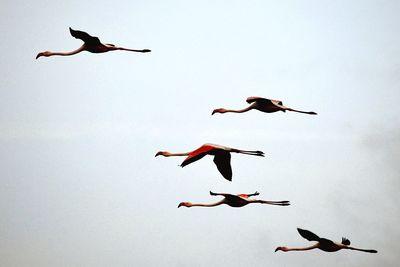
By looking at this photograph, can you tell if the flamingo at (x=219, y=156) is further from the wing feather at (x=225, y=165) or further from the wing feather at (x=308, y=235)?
the wing feather at (x=308, y=235)

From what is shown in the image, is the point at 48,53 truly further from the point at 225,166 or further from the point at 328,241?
the point at 328,241

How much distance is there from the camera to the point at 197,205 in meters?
22.7

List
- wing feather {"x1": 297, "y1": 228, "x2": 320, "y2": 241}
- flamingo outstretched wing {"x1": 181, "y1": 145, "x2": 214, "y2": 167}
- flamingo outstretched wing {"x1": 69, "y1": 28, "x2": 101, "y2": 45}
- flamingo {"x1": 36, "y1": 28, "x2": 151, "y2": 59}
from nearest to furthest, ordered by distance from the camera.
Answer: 1. flamingo outstretched wing {"x1": 181, "y1": 145, "x2": 214, "y2": 167}
2. flamingo outstretched wing {"x1": 69, "y1": 28, "x2": 101, "y2": 45}
3. flamingo {"x1": 36, "y1": 28, "x2": 151, "y2": 59}
4. wing feather {"x1": 297, "y1": 228, "x2": 320, "y2": 241}

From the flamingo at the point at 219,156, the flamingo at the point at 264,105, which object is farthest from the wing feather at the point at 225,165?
the flamingo at the point at 264,105

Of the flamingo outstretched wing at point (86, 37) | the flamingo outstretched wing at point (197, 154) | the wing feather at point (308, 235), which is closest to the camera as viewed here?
the flamingo outstretched wing at point (197, 154)

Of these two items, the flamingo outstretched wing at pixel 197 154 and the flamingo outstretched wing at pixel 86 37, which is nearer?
the flamingo outstretched wing at pixel 197 154

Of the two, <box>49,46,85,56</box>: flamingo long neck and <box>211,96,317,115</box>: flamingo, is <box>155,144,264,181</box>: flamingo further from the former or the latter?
<box>49,46,85,56</box>: flamingo long neck

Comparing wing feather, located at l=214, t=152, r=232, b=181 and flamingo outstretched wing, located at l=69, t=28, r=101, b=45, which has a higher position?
flamingo outstretched wing, located at l=69, t=28, r=101, b=45

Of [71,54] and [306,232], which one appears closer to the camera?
[71,54]

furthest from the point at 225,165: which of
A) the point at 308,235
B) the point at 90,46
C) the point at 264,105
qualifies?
the point at 90,46

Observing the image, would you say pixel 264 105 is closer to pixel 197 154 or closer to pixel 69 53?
pixel 197 154

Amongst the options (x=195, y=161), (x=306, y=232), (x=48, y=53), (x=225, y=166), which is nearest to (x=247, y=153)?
(x=195, y=161)

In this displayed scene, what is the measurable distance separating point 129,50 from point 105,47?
1259mm

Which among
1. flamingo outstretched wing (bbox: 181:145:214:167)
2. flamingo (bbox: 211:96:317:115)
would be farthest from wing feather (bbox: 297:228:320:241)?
flamingo outstretched wing (bbox: 181:145:214:167)
